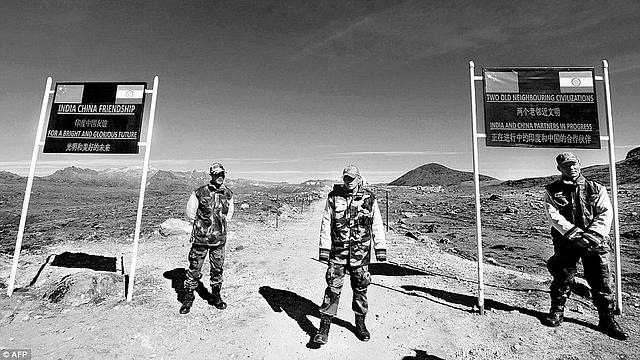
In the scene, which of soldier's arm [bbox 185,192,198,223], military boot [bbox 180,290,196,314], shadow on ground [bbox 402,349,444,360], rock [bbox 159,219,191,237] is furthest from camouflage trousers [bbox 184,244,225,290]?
rock [bbox 159,219,191,237]

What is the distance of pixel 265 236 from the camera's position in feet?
45.4

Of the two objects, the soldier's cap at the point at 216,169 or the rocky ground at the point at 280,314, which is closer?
the rocky ground at the point at 280,314

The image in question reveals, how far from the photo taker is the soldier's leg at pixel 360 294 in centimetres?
467

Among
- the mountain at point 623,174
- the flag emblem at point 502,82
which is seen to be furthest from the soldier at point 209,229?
the mountain at point 623,174

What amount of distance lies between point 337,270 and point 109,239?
11.4m

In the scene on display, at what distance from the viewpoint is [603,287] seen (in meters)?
4.73

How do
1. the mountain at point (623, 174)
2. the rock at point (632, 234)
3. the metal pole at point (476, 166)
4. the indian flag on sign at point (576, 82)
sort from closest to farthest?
→ the metal pole at point (476, 166), the indian flag on sign at point (576, 82), the rock at point (632, 234), the mountain at point (623, 174)

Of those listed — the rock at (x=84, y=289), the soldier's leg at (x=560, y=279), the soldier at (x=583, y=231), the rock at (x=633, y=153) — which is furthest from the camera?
the rock at (x=633, y=153)

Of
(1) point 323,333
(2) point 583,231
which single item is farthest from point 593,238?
(1) point 323,333

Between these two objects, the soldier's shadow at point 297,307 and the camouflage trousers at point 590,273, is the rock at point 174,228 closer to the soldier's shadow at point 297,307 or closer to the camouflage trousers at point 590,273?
the soldier's shadow at point 297,307

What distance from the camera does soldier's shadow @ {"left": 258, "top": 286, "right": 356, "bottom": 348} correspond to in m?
5.19

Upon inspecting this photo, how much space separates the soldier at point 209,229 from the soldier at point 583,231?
17.7ft

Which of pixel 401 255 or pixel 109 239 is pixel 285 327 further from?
pixel 109 239
